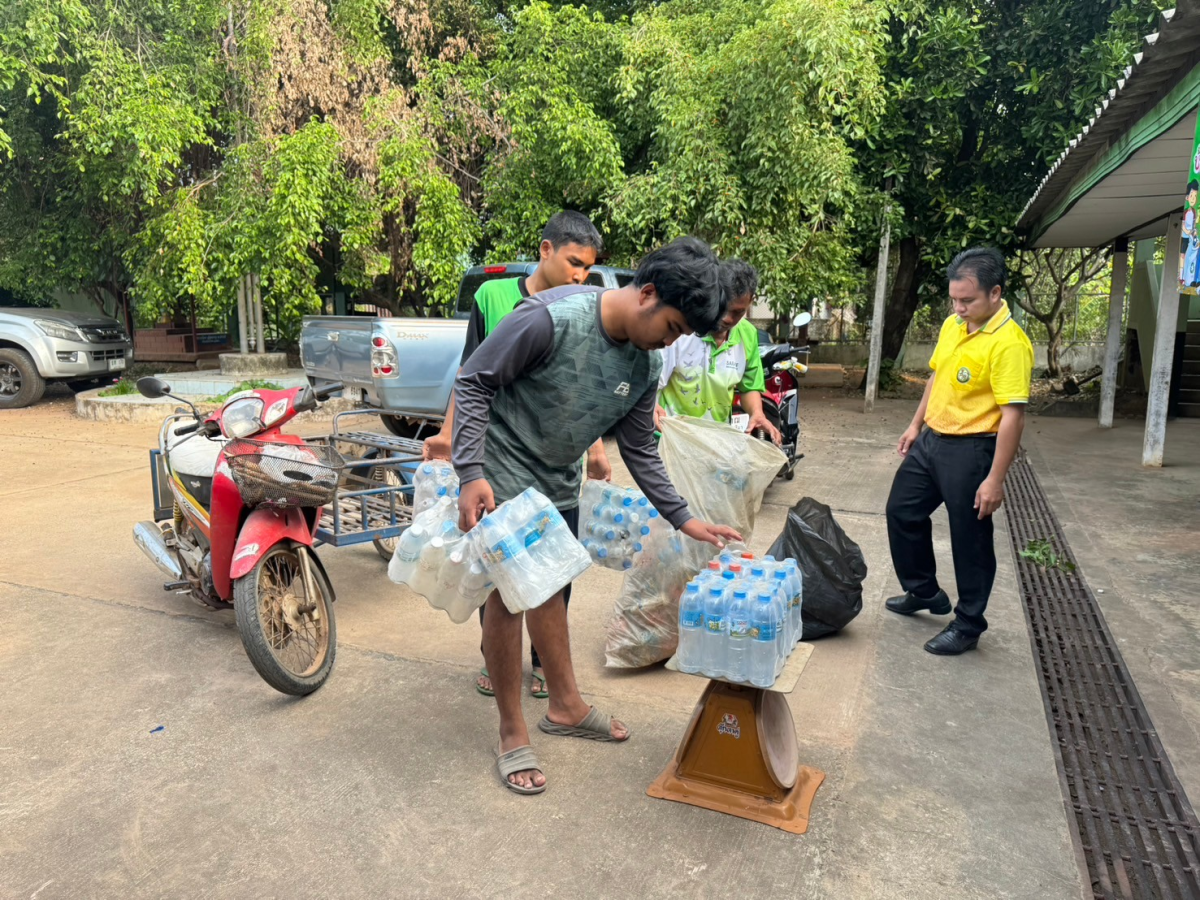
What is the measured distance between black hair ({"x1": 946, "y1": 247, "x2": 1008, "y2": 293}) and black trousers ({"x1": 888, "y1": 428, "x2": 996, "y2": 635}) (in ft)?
2.09

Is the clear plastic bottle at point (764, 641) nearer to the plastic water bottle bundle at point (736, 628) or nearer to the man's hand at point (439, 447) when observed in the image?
the plastic water bottle bundle at point (736, 628)

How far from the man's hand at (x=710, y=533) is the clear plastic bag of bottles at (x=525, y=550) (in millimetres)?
446

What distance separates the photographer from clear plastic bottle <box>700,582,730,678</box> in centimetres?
254

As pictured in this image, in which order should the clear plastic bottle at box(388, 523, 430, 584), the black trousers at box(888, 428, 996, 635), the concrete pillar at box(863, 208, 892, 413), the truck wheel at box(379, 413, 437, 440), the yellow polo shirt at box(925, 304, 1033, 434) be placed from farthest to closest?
the concrete pillar at box(863, 208, 892, 413)
the truck wheel at box(379, 413, 437, 440)
the black trousers at box(888, 428, 996, 635)
the yellow polo shirt at box(925, 304, 1033, 434)
the clear plastic bottle at box(388, 523, 430, 584)

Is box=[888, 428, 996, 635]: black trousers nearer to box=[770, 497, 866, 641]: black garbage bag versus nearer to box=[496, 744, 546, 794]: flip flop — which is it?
box=[770, 497, 866, 641]: black garbage bag

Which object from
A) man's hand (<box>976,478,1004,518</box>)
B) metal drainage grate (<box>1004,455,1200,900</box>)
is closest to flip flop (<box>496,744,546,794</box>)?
metal drainage grate (<box>1004,455,1200,900</box>)

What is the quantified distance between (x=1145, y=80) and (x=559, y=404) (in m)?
4.39

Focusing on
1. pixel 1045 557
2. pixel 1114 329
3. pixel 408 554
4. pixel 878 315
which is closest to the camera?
pixel 408 554

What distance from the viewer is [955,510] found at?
12.4ft

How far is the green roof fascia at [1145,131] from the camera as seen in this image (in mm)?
4468

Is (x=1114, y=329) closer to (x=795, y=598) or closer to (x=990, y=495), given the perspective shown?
(x=990, y=495)

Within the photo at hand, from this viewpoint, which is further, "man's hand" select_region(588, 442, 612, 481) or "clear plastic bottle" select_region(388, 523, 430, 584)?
"man's hand" select_region(588, 442, 612, 481)

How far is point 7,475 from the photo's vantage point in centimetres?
721

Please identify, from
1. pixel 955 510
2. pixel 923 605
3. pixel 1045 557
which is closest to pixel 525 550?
pixel 955 510
